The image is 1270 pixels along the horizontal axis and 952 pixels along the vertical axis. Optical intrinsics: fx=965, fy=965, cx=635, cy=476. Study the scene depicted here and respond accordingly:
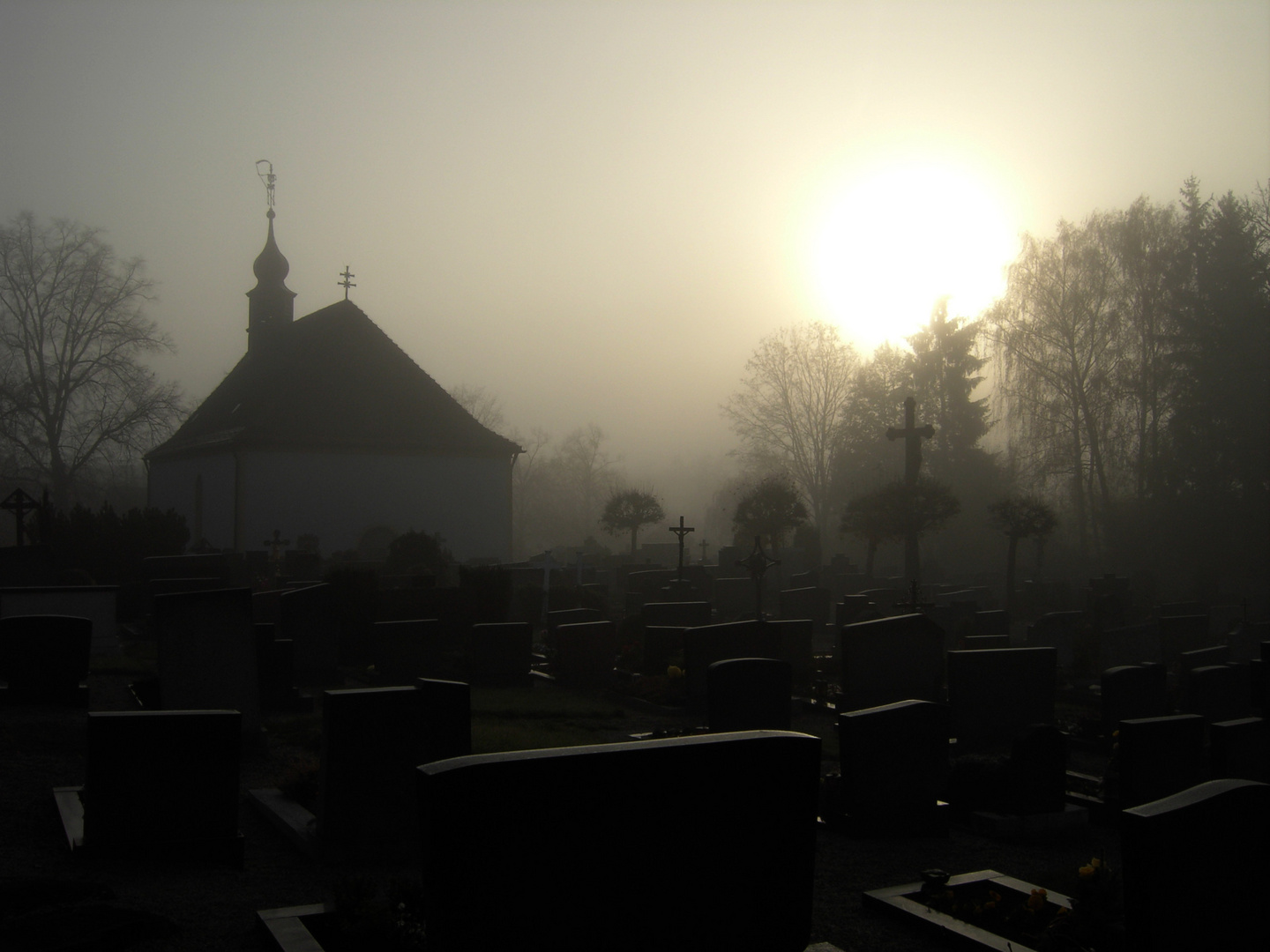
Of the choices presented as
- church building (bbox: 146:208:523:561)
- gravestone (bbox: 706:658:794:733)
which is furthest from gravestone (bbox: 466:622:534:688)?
church building (bbox: 146:208:523:561)

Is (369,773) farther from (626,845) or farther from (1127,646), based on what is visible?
(1127,646)

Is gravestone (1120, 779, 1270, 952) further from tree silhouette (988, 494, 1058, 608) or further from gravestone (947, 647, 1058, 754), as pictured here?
tree silhouette (988, 494, 1058, 608)

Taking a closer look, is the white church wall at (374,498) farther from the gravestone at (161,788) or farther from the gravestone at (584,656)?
the gravestone at (161,788)

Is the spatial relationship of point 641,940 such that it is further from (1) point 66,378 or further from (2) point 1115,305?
(1) point 66,378

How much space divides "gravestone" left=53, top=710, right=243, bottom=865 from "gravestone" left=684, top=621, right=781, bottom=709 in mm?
5393

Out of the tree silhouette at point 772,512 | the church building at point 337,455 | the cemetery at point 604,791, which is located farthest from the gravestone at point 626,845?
Answer: the church building at point 337,455

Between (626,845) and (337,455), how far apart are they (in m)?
25.2

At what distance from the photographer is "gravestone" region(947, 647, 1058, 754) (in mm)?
8070

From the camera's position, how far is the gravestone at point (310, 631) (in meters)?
10.6

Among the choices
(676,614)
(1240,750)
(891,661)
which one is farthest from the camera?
(676,614)

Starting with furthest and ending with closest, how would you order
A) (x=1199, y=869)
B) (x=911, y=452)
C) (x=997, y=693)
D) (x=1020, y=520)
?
(x=1020, y=520) → (x=911, y=452) → (x=997, y=693) → (x=1199, y=869)

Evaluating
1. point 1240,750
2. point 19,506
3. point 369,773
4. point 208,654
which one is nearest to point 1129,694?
point 1240,750

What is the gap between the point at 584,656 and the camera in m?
12.0

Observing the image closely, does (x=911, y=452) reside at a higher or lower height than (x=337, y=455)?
lower
